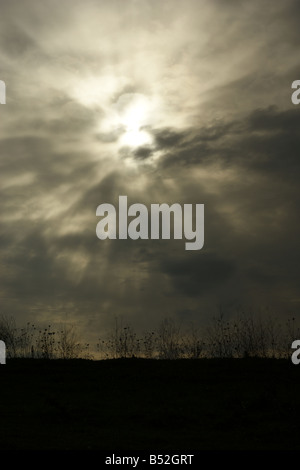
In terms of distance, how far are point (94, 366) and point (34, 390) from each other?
620 centimetres

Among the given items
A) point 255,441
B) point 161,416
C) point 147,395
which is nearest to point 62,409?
point 161,416

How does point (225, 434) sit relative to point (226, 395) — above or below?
below

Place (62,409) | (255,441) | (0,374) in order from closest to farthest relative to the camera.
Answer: (255,441) < (62,409) < (0,374)

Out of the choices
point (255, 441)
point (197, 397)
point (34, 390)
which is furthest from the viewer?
point (34, 390)

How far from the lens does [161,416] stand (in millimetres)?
24844

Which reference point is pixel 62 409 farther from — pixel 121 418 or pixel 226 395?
pixel 226 395

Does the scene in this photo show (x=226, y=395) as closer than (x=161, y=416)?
No
